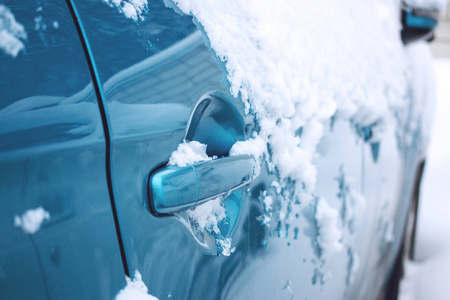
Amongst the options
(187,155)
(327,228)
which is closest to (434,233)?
(327,228)

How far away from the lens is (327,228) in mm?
1365

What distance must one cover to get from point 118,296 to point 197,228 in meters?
0.23

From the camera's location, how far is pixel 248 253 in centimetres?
101

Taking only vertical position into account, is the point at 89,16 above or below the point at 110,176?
above

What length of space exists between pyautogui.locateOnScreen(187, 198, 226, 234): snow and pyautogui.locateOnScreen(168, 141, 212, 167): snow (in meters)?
0.10

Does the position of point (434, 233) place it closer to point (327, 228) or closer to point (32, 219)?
point (327, 228)

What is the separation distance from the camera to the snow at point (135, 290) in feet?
2.34

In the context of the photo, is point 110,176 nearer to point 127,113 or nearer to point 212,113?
point 127,113

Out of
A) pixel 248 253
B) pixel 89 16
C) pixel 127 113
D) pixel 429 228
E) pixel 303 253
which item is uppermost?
pixel 89 16

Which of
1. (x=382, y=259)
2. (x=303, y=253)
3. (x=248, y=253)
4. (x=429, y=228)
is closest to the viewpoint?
(x=248, y=253)

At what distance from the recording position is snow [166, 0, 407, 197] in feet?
3.32

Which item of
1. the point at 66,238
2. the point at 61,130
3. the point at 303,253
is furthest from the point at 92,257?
the point at 303,253

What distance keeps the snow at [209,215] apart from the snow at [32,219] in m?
0.31

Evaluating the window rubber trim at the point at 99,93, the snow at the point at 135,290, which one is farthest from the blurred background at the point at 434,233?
the window rubber trim at the point at 99,93
